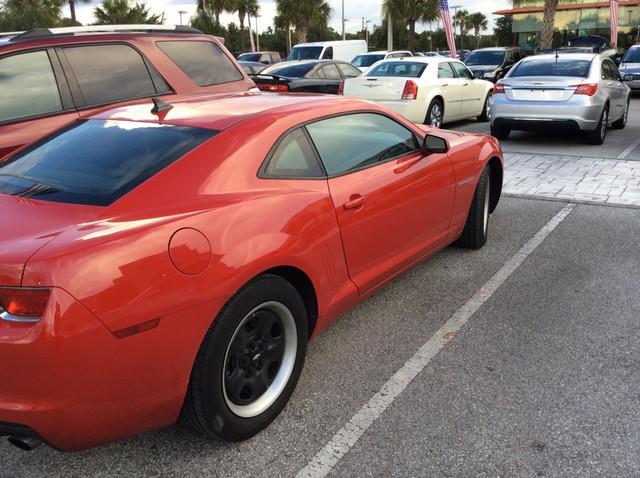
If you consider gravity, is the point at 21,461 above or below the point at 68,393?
below

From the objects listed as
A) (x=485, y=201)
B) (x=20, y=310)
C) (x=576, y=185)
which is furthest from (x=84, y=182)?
(x=576, y=185)

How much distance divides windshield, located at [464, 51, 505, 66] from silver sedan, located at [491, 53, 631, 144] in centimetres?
972

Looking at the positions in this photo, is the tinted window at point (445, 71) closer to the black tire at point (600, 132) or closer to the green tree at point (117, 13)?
the black tire at point (600, 132)

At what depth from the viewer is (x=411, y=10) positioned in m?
43.6

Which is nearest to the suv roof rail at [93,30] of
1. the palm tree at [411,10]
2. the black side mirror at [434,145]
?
the black side mirror at [434,145]

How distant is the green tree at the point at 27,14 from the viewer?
39.5 metres

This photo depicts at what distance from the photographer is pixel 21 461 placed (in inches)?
99.2

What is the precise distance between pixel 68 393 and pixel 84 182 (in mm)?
956

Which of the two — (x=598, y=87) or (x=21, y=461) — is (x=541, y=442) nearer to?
(x=21, y=461)

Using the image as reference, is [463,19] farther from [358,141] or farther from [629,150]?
[358,141]

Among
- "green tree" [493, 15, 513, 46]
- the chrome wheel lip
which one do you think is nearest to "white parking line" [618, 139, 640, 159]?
the chrome wheel lip

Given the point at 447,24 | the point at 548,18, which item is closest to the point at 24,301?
the point at 447,24

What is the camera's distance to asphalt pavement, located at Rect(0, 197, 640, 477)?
2.50 metres

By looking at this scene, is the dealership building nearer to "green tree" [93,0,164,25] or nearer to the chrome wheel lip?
"green tree" [93,0,164,25]
